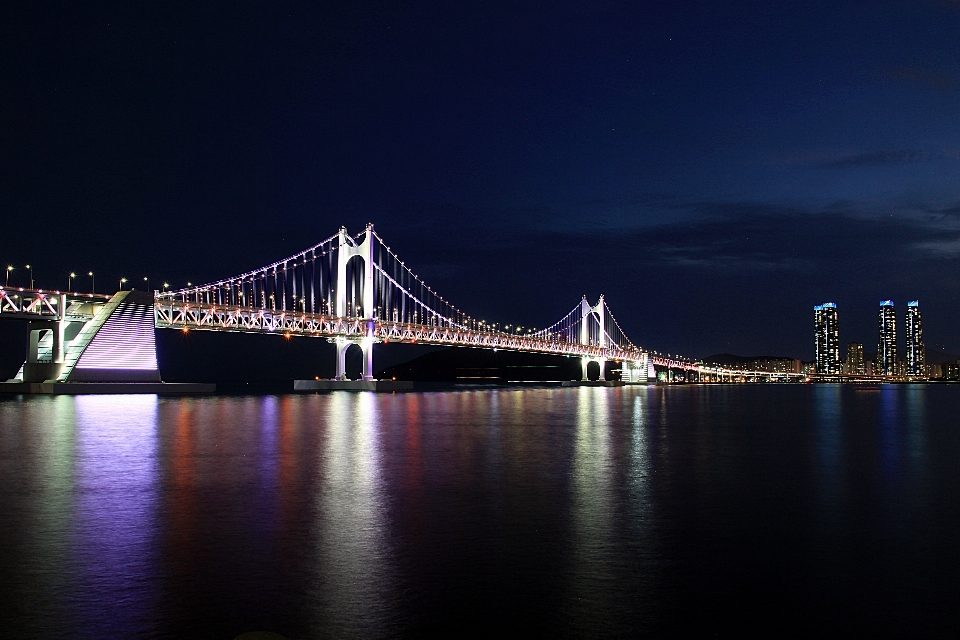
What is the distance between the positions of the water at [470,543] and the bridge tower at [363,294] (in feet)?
154

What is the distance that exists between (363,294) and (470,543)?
57477 mm

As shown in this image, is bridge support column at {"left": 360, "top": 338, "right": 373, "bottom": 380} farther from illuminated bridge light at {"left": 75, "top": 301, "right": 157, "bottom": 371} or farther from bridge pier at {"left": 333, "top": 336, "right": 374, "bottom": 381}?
illuminated bridge light at {"left": 75, "top": 301, "right": 157, "bottom": 371}

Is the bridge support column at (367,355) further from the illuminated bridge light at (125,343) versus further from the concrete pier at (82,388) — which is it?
the illuminated bridge light at (125,343)

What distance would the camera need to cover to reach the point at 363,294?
63.5 meters

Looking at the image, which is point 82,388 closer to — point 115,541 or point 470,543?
point 115,541

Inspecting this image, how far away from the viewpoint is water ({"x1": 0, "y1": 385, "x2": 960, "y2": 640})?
15.9ft

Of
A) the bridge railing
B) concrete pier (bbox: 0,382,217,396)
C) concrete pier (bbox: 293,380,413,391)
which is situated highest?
the bridge railing

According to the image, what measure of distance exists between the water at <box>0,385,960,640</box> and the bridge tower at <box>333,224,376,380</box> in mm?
46883

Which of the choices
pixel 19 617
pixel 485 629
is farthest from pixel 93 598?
pixel 485 629

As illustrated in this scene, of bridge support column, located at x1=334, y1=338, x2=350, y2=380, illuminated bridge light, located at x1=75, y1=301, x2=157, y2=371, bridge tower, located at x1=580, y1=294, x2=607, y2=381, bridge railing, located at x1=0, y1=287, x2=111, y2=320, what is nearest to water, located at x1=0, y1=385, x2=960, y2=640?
illuminated bridge light, located at x1=75, y1=301, x2=157, y2=371

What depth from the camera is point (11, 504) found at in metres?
8.60

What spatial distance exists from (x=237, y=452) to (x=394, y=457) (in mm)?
2820

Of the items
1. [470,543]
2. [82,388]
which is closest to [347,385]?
[82,388]

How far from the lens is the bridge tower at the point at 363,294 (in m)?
61.8
